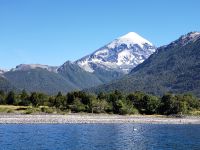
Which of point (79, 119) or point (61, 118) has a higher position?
point (61, 118)

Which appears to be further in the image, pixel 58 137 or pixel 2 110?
pixel 2 110

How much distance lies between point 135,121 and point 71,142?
8128 cm

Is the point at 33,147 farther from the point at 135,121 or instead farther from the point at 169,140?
the point at 135,121

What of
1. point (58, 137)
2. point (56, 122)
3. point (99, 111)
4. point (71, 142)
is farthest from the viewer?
point (99, 111)

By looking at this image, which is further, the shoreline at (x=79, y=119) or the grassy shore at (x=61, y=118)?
the grassy shore at (x=61, y=118)

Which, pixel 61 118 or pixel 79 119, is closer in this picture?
pixel 61 118

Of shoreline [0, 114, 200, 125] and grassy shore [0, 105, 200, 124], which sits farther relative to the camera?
grassy shore [0, 105, 200, 124]

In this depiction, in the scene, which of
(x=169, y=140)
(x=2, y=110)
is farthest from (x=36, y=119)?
(x=169, y=140)

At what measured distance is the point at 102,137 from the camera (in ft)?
346

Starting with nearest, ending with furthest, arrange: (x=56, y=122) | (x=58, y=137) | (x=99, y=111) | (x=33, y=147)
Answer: (x=33, y=147) < (x=58, y=137) < (x=56, y=122) < (x=99, y=111)

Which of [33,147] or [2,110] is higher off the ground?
[2,110]

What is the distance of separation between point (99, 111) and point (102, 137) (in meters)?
92.5

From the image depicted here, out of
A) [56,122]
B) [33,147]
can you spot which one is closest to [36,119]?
[56,122]

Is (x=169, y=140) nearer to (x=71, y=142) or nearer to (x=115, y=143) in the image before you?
(x=115, y=143)
